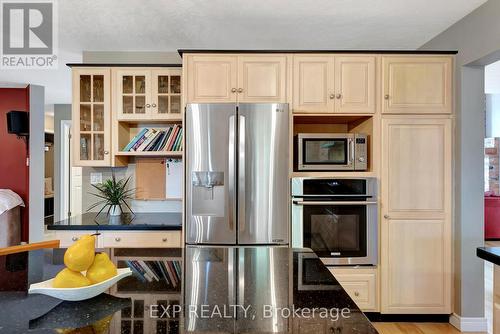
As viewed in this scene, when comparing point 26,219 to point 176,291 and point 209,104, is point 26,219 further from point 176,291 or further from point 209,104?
point 176,291

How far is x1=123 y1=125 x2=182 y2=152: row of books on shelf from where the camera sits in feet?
9.94

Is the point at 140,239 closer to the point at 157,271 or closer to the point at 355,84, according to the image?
the point at 157,271

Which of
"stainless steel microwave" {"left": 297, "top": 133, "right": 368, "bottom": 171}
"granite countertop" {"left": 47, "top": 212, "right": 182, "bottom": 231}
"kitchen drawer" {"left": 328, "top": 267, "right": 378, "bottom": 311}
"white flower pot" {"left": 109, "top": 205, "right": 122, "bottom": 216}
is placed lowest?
"kitchen drawer" {"left": 328, "top": 267, "right": 378, "bottom": 311}

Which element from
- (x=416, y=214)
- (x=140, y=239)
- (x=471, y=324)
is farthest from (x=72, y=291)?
(x=471, y=324)

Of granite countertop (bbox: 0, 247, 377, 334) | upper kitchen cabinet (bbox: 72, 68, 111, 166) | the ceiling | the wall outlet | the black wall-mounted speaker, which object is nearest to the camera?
granite countertop (bbox: 0, 247, 377, 334)

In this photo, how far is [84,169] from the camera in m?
3.28

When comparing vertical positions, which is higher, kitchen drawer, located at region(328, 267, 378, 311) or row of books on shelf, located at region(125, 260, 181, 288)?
row of books on shelf, located at region(125, 260, 181, 288)

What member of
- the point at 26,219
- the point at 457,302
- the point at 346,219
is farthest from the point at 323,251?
the point at 26,219

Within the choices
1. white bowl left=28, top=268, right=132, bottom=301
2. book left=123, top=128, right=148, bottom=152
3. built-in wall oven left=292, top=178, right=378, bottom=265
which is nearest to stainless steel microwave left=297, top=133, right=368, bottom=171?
built-in wall oven left=292, top=178, right=378, bottom=265

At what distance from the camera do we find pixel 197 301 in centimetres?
92

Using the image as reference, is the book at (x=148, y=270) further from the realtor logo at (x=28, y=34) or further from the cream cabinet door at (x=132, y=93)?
the realtor logo at (x=28, y=34)

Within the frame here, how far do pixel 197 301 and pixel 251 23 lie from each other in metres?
2.39

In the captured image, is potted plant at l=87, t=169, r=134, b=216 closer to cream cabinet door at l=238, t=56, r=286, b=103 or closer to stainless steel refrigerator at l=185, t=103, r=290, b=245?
stainless steel refrigerator at l=185, t=103, r=290, b=245

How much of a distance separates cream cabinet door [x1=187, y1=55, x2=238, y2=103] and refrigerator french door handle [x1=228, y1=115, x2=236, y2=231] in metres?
0.27
